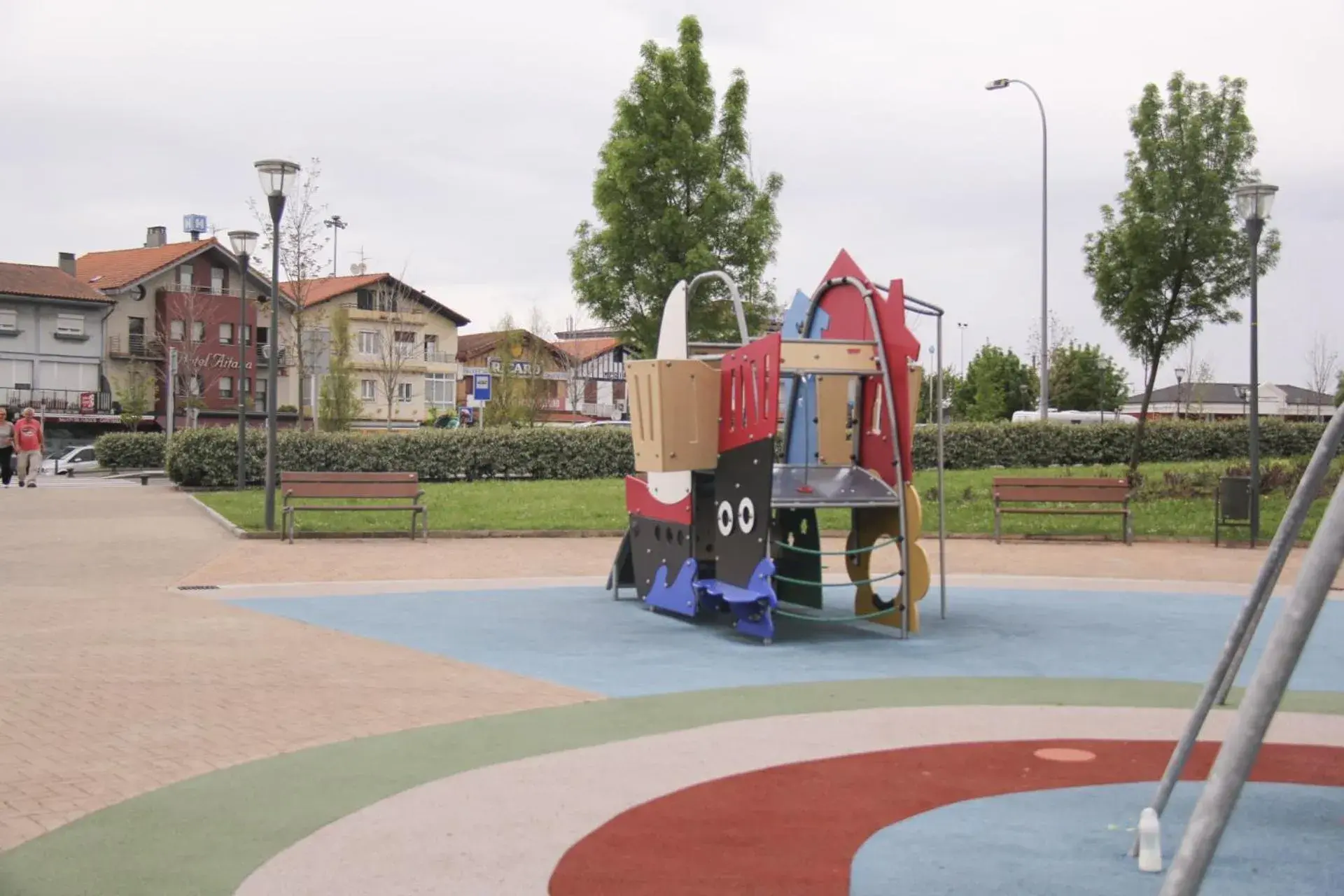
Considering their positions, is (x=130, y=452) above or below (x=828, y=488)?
above

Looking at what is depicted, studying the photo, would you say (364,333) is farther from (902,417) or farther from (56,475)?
(902,417)

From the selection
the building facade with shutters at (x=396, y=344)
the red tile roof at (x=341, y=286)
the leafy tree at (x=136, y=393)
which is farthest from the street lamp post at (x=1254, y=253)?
the red tile roof at (x=341, y=286)

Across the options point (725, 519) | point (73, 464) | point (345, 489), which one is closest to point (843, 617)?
point (725, 519)

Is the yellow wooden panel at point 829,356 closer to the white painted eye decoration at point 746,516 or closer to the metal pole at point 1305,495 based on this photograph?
the white painted eye decoration at point 746,516

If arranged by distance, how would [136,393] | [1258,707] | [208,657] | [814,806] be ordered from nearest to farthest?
[1258,707]
[814,806]
[208,657]
[136,393]

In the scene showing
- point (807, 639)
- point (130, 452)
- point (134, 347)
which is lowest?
point (807, 639)

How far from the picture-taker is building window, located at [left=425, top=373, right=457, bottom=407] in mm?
83250

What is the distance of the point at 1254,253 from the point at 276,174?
13.2m

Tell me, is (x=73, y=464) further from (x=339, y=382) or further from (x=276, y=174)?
(x=276, y=174)

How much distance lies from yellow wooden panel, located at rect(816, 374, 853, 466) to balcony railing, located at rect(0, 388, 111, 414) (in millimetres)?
60984

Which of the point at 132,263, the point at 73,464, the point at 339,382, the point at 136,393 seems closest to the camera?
the point at 73,464

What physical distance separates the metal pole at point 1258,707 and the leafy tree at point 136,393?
62.2 metres

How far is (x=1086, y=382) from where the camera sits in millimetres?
89500

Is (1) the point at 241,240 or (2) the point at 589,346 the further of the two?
(2) the point at 589,346
